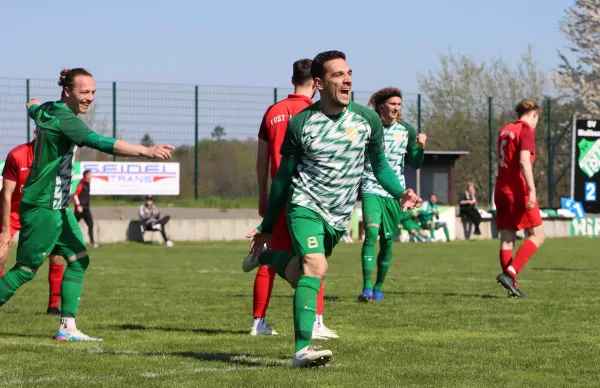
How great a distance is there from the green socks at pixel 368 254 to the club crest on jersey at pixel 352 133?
4860 millimetres

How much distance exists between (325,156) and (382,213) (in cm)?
513

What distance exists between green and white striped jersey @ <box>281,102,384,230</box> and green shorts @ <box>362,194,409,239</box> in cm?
480

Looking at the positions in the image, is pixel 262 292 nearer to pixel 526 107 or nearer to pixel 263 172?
pixel 263 172

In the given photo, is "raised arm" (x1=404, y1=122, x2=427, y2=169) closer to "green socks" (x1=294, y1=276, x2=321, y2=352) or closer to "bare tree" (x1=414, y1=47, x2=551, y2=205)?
"green socks" (x1=294, y1=276, x2=321, y2=352)

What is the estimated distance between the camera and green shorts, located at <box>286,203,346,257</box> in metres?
6.76

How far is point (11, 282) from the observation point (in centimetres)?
812

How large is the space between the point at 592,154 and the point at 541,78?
22155 mm

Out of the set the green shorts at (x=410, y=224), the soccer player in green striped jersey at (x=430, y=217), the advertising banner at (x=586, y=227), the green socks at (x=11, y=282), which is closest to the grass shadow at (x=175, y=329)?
the green socks at (x=11, y=282)

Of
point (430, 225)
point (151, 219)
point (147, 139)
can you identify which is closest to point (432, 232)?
point (430, 225)

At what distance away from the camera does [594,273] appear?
16.4 metres

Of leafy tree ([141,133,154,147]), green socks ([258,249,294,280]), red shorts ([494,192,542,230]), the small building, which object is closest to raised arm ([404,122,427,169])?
red shorts ([494,192,542,230])

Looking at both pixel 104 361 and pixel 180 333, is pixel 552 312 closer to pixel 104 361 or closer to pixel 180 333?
pixel 180 333

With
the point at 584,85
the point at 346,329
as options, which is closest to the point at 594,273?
the point at 346,329

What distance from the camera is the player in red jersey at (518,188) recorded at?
12.2 metres
